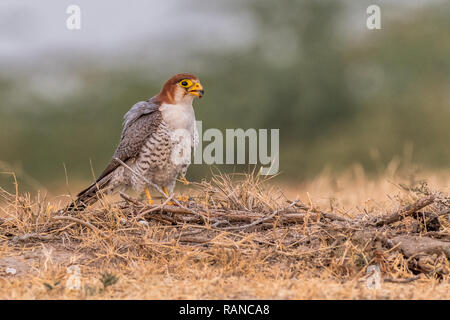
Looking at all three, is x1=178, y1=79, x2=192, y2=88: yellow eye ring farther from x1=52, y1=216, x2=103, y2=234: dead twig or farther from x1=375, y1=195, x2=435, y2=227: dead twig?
x1=375, y1=195, x2=435, y2=227: dead twig

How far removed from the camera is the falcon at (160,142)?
6.19 metres

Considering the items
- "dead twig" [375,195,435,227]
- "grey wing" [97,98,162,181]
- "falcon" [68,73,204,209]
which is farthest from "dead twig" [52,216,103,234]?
"dead twig" [375,195,435,227]

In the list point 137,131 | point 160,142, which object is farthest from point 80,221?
point 137,131

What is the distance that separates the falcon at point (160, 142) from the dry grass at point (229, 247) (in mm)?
818

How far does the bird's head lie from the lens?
246 inches

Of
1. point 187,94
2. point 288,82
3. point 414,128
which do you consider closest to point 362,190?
point 187,94

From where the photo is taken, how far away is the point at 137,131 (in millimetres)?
6301

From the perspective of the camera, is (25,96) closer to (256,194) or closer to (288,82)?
(288,82)

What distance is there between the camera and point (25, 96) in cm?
2070

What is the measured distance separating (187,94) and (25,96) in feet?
50.7

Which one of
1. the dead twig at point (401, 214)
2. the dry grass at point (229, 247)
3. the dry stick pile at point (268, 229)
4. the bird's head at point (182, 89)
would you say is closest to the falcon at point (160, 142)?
the bird's head at point (182, 89)

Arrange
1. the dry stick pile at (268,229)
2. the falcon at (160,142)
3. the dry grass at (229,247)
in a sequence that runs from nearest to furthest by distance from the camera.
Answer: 1. the dry grass at (229,247)
2. the dry stick pile at (268,229)
3. the falcon at (160,142)

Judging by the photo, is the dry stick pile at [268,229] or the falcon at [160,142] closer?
the dry stick pile at [268,229]

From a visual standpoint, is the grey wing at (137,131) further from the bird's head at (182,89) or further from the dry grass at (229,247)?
the dry grass at (229,247)
